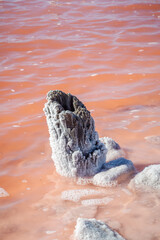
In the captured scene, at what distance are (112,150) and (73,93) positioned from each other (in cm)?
241

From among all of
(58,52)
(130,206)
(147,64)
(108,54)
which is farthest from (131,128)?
(58,52)

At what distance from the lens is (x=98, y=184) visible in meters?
2.84

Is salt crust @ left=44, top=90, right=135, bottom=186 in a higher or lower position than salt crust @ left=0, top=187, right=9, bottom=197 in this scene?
higher

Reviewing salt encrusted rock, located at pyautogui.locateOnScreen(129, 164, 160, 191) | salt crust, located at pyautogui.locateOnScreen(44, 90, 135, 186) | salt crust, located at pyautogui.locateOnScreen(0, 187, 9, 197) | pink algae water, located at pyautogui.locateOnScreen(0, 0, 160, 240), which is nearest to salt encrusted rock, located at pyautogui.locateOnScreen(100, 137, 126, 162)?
pink algae water, located at pyautogui.locateOnScreen(0, 0, 160, 240)

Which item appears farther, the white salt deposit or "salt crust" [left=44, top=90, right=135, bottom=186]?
"salt crust" [left=44, top=90, right=135, bottom=186]

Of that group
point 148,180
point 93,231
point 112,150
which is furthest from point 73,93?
point 93,231

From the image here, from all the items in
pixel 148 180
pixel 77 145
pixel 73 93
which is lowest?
pixel 73 93

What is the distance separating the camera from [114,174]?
2816 millimetres

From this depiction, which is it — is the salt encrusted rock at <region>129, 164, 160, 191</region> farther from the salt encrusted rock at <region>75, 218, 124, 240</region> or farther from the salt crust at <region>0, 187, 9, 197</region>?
the salt crust at <region>0, 187, 9, 197</region>

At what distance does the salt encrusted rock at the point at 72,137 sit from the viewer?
276 cm

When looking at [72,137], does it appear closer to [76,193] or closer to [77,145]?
[77,145]

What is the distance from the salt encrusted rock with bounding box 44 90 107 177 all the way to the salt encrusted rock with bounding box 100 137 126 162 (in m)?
0.41

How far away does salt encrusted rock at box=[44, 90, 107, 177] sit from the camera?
2.76 m

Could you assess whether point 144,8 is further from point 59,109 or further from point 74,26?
point 59,109
